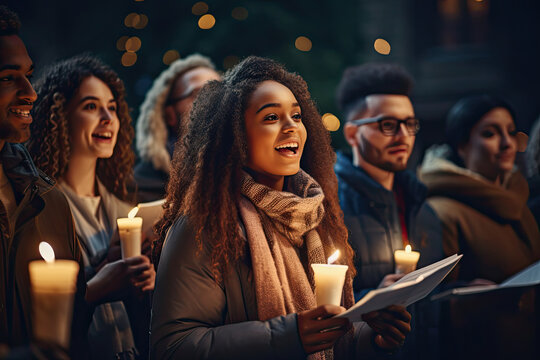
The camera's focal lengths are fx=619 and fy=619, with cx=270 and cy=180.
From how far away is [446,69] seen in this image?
13.1 metres

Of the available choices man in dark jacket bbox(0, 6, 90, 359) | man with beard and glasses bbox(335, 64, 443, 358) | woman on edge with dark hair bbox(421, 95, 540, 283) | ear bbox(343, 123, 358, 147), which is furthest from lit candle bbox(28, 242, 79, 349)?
woman on edge with dark hair bbox(421, 95, 540, 283)

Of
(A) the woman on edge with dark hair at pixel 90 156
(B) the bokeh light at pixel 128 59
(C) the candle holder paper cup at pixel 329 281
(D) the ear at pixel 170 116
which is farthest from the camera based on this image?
(B) the bokeh light at pixel 128 59

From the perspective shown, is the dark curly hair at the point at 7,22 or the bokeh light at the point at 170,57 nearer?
the dark curly hair at the point at 7,22

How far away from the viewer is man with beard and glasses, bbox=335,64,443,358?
375cm

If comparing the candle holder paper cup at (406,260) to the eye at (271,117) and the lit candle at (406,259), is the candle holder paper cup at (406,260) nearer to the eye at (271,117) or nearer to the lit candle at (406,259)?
the lit candle at (406,259)

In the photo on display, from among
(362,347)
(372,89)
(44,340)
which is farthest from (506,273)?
(44,340)

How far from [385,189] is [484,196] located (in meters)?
0.92

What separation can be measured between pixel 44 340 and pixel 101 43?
626 centimetres

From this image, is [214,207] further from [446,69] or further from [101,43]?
[446,69]

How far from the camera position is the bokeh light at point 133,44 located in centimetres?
714

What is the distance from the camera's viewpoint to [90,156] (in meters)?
3.35

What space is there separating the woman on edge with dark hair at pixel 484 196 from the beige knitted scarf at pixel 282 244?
74.1 inches

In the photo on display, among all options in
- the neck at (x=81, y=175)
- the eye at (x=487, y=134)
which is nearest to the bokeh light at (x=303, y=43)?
the eye at (x=487, y=134)

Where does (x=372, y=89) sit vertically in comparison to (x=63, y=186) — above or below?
above
